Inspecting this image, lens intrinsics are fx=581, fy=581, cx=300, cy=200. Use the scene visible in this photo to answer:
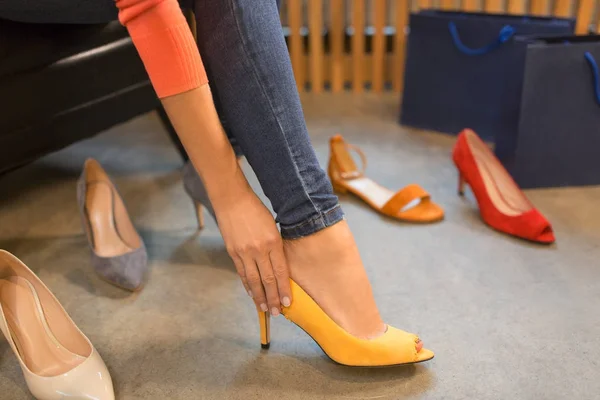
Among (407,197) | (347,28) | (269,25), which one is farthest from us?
(347,28)

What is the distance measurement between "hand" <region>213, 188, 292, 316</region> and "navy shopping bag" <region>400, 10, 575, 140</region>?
2.85ft

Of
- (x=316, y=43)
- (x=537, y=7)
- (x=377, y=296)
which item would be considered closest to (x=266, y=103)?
(x=377, y=296)

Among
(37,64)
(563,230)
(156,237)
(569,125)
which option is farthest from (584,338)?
(37,64)

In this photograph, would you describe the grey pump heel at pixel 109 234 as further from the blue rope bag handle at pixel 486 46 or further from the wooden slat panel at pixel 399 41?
the wooden slat panel at pixel 399 41

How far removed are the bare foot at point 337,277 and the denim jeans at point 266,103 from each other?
0.02 m

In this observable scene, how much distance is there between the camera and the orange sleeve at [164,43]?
609 mm

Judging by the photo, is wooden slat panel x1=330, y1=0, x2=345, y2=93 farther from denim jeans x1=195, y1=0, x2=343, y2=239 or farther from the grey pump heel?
denim jeans x1=195, y1=0, x2=343, y2=239

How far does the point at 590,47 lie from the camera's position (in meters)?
1.18

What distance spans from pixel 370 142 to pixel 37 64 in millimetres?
841

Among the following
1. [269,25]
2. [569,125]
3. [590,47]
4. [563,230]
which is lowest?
[563,230]

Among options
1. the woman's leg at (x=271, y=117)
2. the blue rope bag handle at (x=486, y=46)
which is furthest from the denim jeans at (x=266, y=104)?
the blue rope bag handle at (x=486, y=46)

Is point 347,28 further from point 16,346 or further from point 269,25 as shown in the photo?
point 16,346

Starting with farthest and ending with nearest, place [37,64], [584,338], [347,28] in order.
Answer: [347,28], [37,64], [584,338]

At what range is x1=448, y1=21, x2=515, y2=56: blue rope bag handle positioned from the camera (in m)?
1.41
